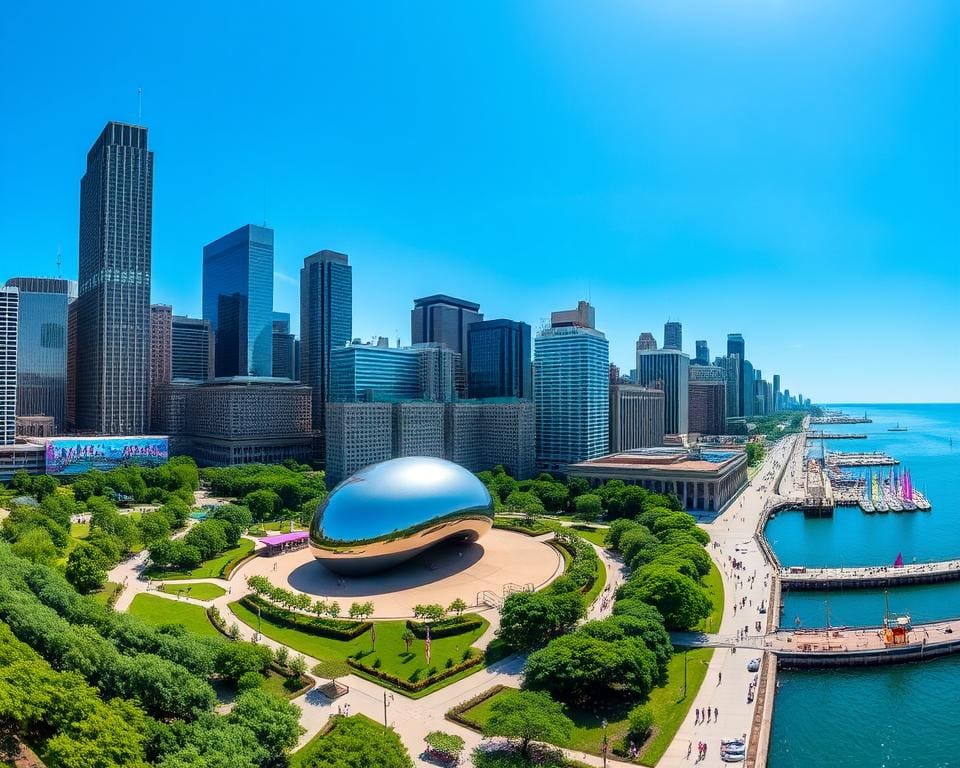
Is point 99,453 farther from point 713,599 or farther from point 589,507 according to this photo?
point 713,599

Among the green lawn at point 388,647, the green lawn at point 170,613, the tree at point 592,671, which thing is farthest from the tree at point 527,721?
the green lawn at point 170,613

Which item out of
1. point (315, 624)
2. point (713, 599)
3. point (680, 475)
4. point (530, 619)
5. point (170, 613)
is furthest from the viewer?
point (680, 475)

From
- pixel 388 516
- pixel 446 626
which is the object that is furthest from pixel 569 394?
pixel 446 626

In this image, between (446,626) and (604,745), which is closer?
(604,745)

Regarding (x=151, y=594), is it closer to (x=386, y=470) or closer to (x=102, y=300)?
(x=386, y=470)

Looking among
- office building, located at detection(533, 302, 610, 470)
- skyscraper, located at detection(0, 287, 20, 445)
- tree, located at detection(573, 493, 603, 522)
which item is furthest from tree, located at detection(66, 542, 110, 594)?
office building, located at detection(533, 302, 610, 470)
